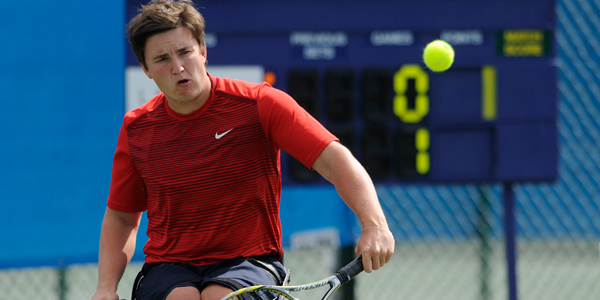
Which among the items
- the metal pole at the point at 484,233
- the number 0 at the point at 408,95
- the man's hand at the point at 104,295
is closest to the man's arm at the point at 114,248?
the man's hand at the point at 104,295

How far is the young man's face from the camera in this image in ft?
7.32

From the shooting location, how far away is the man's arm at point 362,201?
199 cm

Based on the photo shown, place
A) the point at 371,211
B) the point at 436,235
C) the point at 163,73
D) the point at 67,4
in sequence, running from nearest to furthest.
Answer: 1. the point at 371,211
2. the point at 163,73
3. the point at 67,4
4. the point at 436,235

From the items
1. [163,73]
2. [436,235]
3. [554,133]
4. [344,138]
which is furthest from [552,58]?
[163,73]

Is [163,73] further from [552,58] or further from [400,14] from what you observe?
[552,58]

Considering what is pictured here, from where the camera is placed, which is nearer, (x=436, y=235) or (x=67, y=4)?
(x=67, y=4)

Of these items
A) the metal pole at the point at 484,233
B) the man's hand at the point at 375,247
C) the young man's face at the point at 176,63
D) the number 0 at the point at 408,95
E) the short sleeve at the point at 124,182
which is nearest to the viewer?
the man's hand at the point at 375,247

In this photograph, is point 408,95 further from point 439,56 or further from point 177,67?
point 177,67

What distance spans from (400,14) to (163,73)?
7.31ft

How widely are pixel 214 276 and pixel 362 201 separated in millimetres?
533

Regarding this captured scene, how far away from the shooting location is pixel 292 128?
86.7 inches

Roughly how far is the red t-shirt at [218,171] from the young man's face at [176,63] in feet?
0.33

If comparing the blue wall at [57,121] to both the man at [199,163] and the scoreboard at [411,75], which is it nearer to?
the scoreboard at [411,75]

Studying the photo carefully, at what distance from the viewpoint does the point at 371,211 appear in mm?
2059
